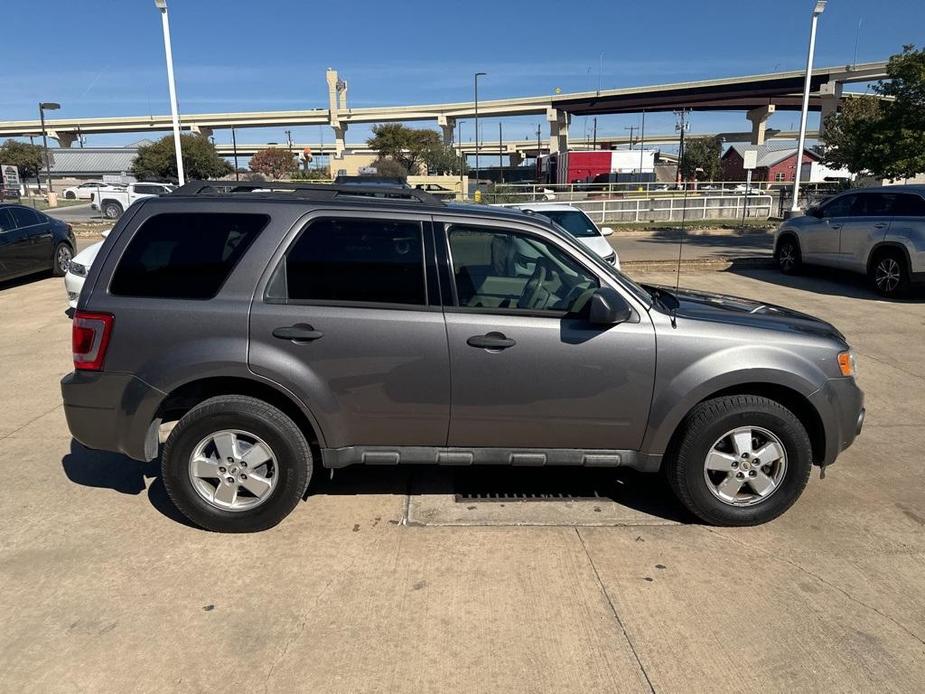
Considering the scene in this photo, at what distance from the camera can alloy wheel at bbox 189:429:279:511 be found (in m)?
3.67

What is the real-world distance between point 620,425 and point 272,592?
78.6 inches

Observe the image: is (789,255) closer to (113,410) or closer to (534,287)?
(534,287)

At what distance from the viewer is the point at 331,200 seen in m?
3.86

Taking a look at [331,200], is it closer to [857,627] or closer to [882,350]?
[857,627]

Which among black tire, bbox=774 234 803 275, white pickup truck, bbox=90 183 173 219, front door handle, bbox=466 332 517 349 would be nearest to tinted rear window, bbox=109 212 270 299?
front door handle, bbox=466 332 517 349

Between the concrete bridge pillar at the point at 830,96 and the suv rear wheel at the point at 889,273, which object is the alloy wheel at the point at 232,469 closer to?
the suv rear wheel at the point at 889,273

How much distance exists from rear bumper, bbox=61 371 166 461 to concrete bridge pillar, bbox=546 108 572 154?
8314cm

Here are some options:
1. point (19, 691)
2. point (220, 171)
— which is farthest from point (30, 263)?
point (220, 171)

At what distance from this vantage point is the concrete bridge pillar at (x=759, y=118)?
8075 cm

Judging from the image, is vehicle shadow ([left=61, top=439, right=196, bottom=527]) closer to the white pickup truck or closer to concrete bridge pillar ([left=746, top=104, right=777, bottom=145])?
the white pickup truck

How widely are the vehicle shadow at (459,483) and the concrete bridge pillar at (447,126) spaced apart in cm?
8457

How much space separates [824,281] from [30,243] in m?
14.8

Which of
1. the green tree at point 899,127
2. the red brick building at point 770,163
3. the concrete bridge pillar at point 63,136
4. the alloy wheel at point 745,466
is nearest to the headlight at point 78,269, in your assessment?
the alloy wheel at point 745,466

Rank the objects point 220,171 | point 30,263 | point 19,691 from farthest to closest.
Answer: point 220,171 → point 30,263 → point 19,691
